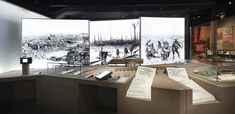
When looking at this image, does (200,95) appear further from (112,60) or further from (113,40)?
(113,40)

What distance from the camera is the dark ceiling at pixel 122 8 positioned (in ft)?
20.2

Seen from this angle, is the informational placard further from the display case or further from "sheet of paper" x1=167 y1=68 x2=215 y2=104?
the display case

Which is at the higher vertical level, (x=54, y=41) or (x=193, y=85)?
(x=54, y=41)

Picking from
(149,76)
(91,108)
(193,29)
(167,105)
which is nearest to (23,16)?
(91,108)

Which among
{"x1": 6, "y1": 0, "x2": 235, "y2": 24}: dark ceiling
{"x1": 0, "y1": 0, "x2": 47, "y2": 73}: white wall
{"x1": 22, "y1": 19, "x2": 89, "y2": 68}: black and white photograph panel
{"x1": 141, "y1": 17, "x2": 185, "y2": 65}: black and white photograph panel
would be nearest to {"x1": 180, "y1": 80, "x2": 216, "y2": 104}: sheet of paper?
{"x1": 141, "y1": 17, "x2": 185, "y2": 65}: black and white photograph panel

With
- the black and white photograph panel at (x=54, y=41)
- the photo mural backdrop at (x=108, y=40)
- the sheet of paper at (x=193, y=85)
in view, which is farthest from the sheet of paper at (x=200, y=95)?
the black and white photograph panel at (x=54, y=41)

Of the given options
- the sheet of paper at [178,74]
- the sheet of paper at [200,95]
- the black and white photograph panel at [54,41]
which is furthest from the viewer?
the black and white photograph panel at [54,41]

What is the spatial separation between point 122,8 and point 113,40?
1072mm

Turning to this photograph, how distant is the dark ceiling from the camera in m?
6.14

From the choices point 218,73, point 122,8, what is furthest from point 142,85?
point 122,8

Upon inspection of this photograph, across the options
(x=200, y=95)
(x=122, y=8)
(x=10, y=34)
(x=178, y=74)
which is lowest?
(x=200, y=95)

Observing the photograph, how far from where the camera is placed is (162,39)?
6.59 m

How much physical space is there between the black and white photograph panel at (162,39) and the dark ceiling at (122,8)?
506mm

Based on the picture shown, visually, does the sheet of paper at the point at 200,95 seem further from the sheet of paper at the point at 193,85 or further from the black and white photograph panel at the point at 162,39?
the black and white photograph panel at the point at 162,39
